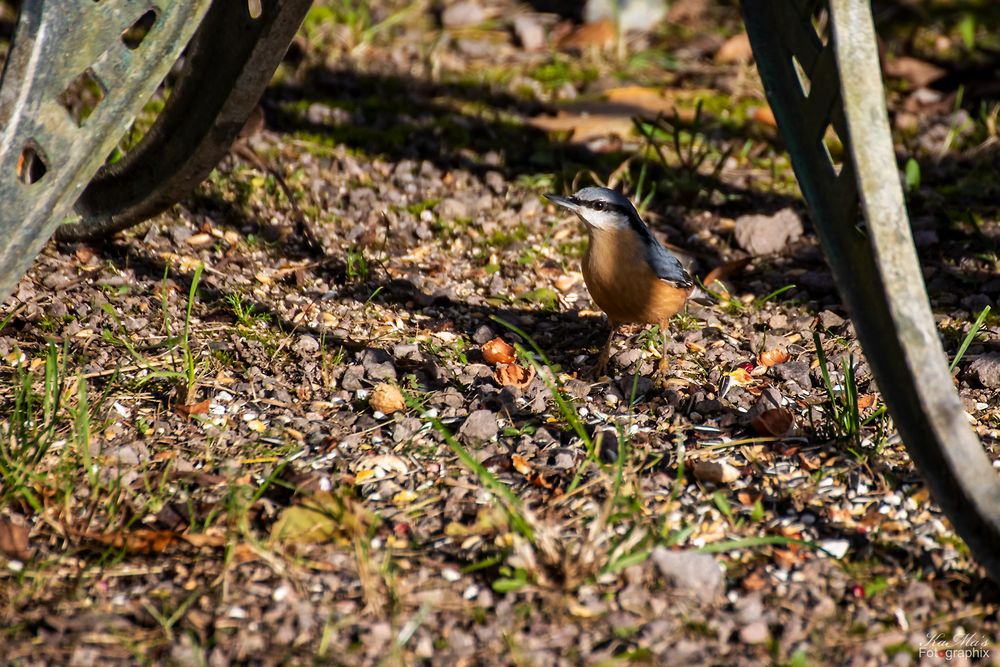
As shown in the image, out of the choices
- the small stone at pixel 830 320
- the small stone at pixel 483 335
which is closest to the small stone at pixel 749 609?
the small stone at pixel 483 335

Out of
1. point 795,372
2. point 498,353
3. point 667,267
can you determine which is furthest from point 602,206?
point 795,372

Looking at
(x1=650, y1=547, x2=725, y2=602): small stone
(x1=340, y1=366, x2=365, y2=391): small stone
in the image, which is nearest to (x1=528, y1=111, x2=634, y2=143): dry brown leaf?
(x1=340, y1=366, x2=365, y2=391): small stone

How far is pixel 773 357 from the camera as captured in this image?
422 cm

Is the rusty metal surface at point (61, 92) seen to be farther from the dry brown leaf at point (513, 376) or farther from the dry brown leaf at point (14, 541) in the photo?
the dry brown leaf at point (513, 376)

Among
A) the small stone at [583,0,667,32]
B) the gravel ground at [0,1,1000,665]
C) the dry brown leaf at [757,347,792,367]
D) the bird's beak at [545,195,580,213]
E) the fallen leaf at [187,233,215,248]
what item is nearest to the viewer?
the gravel ground at [0,1,1000,665]

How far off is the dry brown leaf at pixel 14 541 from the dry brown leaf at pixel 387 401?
3.82 ft

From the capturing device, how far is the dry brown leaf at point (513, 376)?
396 centimetres

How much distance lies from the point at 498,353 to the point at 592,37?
3.67 m

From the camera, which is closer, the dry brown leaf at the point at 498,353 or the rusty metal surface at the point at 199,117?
the rusty metal surface at the point at 199,117

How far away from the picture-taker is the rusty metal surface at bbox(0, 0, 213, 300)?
3002 millimetres

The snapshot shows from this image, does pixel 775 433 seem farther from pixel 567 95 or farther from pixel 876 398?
pixel 567 95

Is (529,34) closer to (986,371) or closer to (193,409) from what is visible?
(986,371)

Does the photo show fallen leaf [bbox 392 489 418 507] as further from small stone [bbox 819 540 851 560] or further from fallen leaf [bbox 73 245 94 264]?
fallen leaf [bbox 73 245 94 264]

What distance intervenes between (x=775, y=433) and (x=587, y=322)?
127 centimetres
